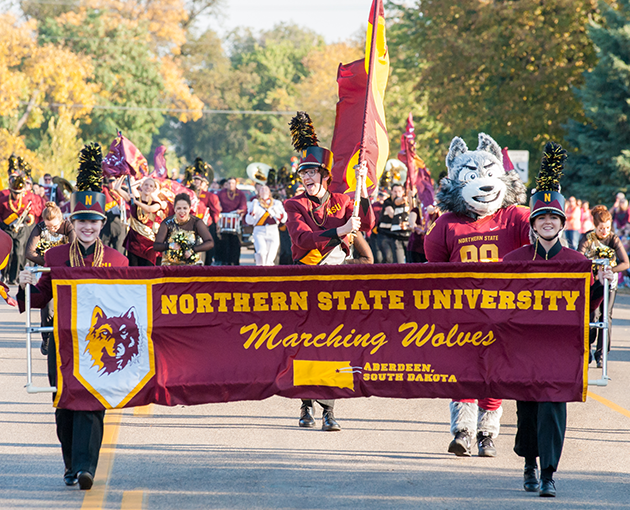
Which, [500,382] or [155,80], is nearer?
[500,382]

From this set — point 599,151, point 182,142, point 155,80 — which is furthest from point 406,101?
point 182,142

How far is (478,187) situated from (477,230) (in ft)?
1.03

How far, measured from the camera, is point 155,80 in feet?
199

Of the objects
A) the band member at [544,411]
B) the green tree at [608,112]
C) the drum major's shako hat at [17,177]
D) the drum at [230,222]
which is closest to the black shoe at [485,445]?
the band member at [544,411]

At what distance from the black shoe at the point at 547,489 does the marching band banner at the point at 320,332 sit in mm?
504

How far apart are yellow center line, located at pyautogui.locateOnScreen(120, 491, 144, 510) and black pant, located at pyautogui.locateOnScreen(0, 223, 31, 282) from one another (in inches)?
564

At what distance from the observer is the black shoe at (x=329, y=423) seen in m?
7.69

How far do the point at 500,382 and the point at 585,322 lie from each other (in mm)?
635

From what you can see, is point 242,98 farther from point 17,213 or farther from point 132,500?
point 132,500

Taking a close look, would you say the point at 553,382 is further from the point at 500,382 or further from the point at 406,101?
the point at 406,101

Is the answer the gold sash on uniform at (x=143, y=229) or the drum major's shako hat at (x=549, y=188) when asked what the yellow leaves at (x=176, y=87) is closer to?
the gold sash on uniform at (x=143, y=229)

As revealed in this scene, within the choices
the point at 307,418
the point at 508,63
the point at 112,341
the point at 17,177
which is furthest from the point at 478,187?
the point at 508,63

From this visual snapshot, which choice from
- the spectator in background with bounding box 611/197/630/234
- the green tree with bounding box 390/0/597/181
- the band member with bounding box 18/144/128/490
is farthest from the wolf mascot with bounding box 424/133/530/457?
the green tree with bounding box 390/0/597/181

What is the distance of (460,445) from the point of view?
6754 mm
